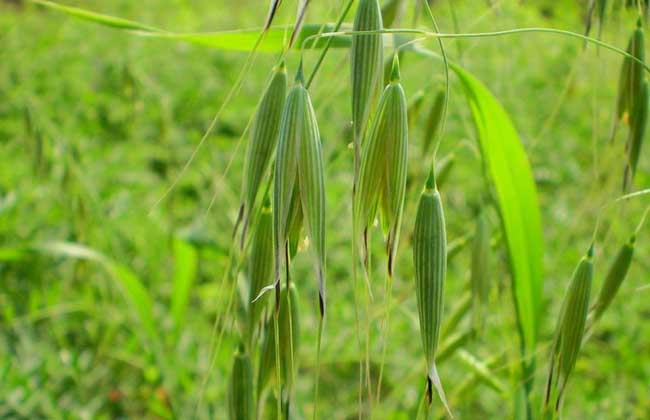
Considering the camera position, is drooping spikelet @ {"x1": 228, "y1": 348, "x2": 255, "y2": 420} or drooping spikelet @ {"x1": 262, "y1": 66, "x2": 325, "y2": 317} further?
drooping spikelet @ {"x1": 228, "y1": 348, "x2": 255, "y2": 420}

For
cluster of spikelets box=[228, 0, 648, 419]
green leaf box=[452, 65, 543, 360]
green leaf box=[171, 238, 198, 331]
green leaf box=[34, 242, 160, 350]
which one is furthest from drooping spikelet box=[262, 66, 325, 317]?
green leaf box=[171, 238, 198, 331]

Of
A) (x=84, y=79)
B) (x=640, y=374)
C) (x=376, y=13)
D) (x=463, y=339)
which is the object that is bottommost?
(x=640, y=374)

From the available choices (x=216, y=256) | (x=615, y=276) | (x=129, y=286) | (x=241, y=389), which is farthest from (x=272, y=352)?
(x=216, y=256)

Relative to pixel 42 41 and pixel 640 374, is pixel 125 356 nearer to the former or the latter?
pixel 640 374

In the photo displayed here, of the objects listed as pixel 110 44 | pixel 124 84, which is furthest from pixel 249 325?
pixel 110 44

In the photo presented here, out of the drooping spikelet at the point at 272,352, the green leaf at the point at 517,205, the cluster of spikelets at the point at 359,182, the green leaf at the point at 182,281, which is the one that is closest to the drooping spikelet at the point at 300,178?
the cluster of spikelets at the point at 359,182

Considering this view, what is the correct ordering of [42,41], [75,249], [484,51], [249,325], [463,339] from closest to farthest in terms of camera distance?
[249,325]
[463,339]
[75,249]
[42,41]
[484,51]

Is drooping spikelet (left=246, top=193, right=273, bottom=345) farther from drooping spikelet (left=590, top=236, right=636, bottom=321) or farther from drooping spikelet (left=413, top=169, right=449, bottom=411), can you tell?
drooping spikelet (left=590, top=236, right=636, bottom=321)
